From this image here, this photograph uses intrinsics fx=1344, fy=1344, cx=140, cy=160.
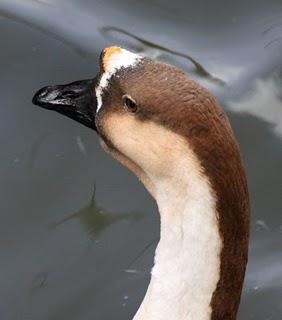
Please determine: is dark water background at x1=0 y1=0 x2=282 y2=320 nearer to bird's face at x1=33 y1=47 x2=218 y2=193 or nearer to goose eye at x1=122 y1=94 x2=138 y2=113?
bird's face at x1=33 y1=47 x2=218 y2=193

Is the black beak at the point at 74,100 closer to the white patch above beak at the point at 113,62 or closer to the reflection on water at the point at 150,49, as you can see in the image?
the white patch above beak at the point at 113,62

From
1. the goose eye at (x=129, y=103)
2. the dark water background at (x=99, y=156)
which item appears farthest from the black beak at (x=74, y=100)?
Answer: the dark water background at (x=99, y=156)

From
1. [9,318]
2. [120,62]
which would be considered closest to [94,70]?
[9,318]

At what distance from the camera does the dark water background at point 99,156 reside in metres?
5.92

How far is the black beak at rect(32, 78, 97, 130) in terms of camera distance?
15.5 feet

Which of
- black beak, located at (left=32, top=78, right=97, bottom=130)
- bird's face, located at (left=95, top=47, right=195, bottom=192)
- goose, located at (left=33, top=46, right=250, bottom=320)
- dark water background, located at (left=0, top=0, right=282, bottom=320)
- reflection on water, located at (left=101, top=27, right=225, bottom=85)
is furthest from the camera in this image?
reflection on water, located at (left=101, top=27, right=225, bottom=85)

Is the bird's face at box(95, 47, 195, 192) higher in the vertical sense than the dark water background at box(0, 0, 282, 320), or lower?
higher

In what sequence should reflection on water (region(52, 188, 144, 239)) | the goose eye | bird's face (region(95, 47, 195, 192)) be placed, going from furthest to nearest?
1. reflection on water (region(52, 188, 144, 239))
2. the goose eye
3. bird's face (region(95, 47, 195, 192))

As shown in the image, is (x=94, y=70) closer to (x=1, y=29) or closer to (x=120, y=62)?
(x=1, y=29)

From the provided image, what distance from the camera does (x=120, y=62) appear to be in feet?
14.8

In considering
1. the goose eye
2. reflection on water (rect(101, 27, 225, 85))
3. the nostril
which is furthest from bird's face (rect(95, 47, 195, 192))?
reflection on water (rect(101, 27, 225, 85))

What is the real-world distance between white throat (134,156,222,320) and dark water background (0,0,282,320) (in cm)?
136

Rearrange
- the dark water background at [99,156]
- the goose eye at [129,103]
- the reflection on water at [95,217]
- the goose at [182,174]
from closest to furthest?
the goose at [182,174], the goose eye at [129,103], the dark water background at [99,156], the reflection on water at [95,217]

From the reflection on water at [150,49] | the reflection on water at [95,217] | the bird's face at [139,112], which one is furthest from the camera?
the reflection on water at [150,49]
